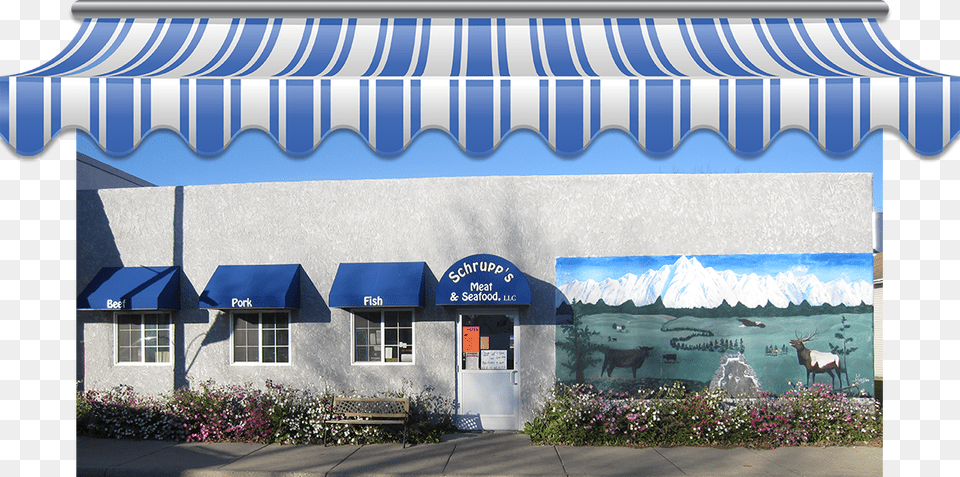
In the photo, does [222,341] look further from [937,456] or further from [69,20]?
[937,456]

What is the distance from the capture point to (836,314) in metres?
10.1

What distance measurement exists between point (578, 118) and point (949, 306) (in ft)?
7.37

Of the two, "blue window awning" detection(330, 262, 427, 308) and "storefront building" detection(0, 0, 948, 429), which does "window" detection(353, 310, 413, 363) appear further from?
"blue window awning" detection(330, 262, 427, 308)

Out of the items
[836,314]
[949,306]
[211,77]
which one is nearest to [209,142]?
[211,77]

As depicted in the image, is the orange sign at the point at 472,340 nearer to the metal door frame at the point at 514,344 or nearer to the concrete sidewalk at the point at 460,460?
the metal door frame at the point at 514,344

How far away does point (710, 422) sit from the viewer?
946 cm

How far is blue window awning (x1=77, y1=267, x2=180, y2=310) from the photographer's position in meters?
10.3

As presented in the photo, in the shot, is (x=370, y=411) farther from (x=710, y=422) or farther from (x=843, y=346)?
(x=843, y=346)

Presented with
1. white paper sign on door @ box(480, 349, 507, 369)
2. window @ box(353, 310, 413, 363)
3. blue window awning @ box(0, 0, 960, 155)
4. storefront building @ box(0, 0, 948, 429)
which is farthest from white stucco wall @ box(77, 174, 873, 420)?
blue window awning @ box(0, 0, 960, 155)

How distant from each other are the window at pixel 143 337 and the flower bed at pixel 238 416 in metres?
0.62

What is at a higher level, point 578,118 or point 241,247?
point 578,118

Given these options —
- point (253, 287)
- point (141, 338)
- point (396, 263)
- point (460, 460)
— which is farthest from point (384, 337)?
point (141, 338)

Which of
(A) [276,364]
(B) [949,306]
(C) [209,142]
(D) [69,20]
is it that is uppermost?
(D) [69,20]

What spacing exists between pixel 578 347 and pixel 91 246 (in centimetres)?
903
